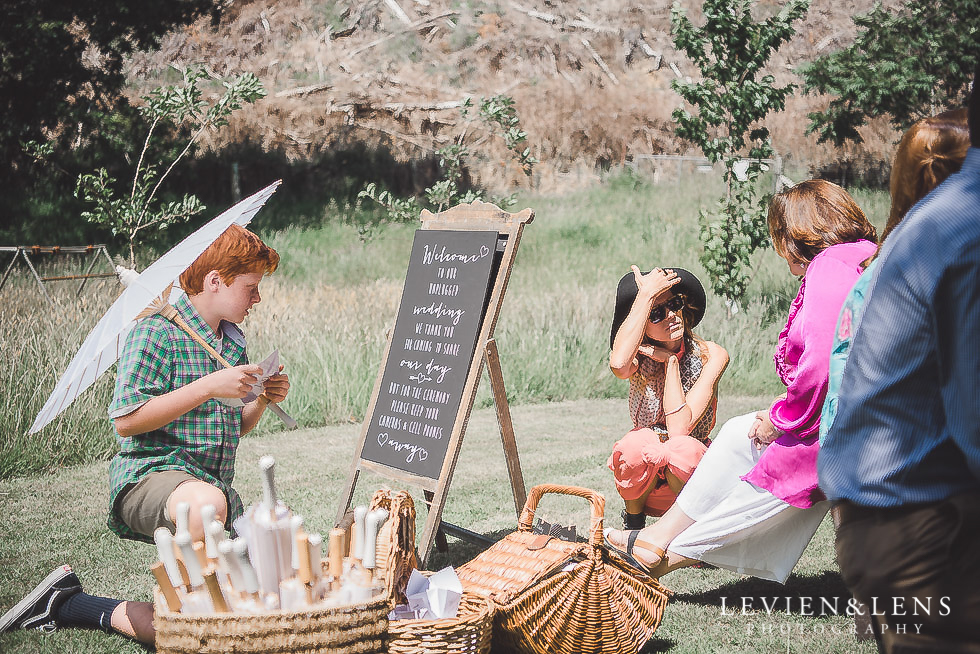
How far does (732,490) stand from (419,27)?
22.9m

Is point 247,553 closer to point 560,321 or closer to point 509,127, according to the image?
point 560,321

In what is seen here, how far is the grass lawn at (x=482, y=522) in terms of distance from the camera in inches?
128

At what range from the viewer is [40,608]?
327 centimetres

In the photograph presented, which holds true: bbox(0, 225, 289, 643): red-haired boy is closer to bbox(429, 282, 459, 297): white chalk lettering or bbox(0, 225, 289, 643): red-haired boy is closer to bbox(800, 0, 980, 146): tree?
bbox(429, 282, 459, 297): white chalk lettering

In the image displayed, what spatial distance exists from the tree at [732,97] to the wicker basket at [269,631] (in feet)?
23.9

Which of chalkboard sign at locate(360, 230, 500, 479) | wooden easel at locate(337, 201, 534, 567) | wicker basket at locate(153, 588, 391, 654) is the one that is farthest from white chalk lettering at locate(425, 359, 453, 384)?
wicker basket at locate(153, 588, 391, 654)

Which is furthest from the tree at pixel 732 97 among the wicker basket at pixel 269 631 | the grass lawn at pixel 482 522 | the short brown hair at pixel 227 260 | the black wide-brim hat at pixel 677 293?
the wicker basket at pixel 269 631

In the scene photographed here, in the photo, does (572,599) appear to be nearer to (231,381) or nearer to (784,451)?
(784,451)

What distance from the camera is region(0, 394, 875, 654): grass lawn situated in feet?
10.7

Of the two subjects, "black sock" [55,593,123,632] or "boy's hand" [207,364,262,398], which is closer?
"boy's hand" [207,364,262,398]

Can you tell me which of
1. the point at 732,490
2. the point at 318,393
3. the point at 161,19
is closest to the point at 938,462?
the point at 732,490

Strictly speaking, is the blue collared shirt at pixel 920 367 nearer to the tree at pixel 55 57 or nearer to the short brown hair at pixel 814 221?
the short brown hair at pixel 814 221

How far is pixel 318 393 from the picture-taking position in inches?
278

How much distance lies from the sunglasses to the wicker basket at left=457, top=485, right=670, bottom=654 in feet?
3.43
